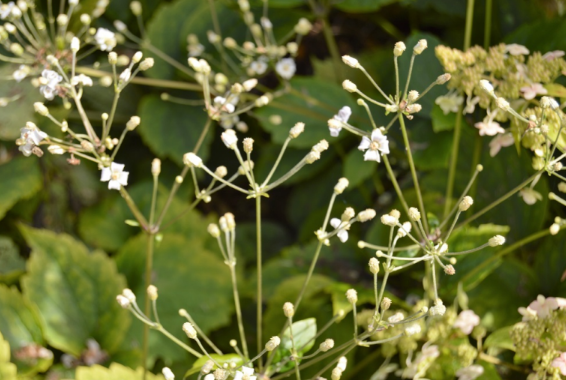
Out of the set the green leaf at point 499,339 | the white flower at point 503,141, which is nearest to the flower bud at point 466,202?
the white flower at point 503,141

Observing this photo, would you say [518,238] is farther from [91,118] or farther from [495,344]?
[91,118]

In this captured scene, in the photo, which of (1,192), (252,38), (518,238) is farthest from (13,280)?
(518,238)

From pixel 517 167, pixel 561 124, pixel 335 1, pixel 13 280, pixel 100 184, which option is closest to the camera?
pixel 561 124

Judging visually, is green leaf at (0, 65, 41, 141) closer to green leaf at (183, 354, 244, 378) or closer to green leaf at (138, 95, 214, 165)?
green leaf at (138, 95, 214, 165)

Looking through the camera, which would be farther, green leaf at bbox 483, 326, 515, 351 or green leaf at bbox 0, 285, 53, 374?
green leaf at bbox 0, 285, 53, 374

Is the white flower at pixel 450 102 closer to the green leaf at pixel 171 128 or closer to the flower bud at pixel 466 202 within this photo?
the flower bud at pixel 466 202

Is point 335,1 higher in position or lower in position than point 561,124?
higher

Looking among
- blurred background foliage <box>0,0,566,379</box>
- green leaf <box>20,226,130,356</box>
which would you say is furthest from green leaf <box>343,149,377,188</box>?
green leaf <box>20,226,130,356</box>
